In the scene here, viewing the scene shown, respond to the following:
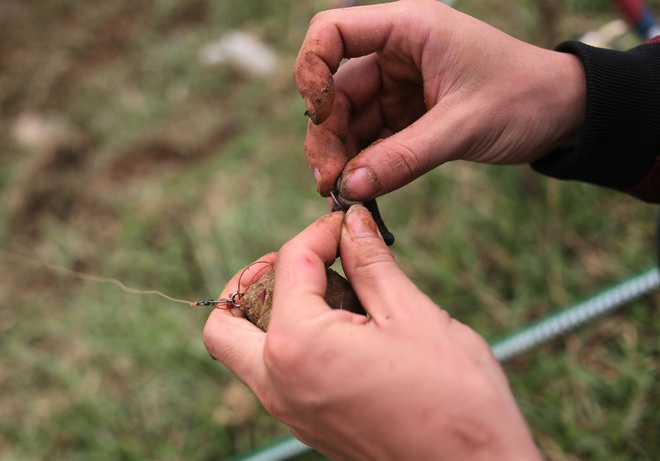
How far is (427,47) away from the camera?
1.28m

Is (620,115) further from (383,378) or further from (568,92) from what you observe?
(383,378)

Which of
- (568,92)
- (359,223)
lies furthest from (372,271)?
(568,92)

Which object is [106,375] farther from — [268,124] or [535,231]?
[535,231]

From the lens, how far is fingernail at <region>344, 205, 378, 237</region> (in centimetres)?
109

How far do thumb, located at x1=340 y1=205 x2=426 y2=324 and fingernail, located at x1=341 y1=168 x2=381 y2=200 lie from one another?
8 cm

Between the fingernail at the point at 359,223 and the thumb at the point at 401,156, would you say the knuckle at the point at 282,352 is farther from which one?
the thumb at the point at 401,156

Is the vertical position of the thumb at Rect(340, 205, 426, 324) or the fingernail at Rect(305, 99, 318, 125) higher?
the fingernail at Rect(305, 99, 318, 125)

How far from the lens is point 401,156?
1236 millimetres

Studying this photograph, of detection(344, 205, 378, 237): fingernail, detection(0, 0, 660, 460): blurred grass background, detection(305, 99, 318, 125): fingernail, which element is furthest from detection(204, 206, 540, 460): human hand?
detection(0, 0, 660, 460): blurred grass background

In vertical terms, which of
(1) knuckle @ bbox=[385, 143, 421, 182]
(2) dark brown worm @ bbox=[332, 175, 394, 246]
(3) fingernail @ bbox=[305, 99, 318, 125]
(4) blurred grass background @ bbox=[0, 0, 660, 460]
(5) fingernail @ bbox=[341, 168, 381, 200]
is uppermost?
(3) fingernail @ bbox=[305, 99, 318, 125]

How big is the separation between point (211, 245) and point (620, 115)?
6.50 feet

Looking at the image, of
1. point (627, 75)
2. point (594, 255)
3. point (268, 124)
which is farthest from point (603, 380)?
point (268, 124)

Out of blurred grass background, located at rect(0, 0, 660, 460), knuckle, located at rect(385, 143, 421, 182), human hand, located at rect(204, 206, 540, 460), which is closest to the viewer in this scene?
human hand, located at rect(204, 206, 540, 460)

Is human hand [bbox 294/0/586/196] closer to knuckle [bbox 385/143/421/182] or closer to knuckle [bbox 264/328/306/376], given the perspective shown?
knuckle [bbox 385/143/421/182]
